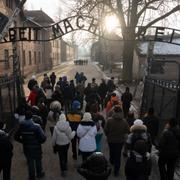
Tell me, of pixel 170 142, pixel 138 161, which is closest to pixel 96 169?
pixel 138 161

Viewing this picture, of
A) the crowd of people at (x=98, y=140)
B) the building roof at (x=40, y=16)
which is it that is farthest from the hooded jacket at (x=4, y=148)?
the building roof at (x=40, y=16)

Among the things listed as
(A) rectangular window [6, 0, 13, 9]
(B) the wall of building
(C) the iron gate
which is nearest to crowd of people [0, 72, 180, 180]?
(C) the iron gate

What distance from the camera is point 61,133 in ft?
29.7

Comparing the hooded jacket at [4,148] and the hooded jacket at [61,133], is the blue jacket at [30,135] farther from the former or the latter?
the hooded jacket at [4,148]

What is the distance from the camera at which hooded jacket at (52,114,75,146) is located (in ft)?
29.5

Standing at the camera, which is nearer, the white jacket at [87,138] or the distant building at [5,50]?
the white jacket at [87,138]

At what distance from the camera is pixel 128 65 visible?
112 feet

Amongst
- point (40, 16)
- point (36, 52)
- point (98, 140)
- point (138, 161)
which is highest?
point (40, 16)

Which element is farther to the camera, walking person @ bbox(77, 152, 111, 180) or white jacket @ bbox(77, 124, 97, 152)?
white jacket @ bbox(77, 124, 97, 152)

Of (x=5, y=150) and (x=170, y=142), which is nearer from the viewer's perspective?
(x=5, y=150)

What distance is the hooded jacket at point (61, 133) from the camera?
354 inches

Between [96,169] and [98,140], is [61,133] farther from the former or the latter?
[96,169]

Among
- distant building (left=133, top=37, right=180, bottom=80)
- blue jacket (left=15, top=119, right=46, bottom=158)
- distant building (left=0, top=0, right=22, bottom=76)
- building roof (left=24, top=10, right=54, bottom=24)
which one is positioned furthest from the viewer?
building roof (left=24, top=10, right=54, bottom=24)

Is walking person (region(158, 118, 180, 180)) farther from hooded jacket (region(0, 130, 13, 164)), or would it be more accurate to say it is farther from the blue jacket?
hooded jacket (region(0, 130, 13, 164))
